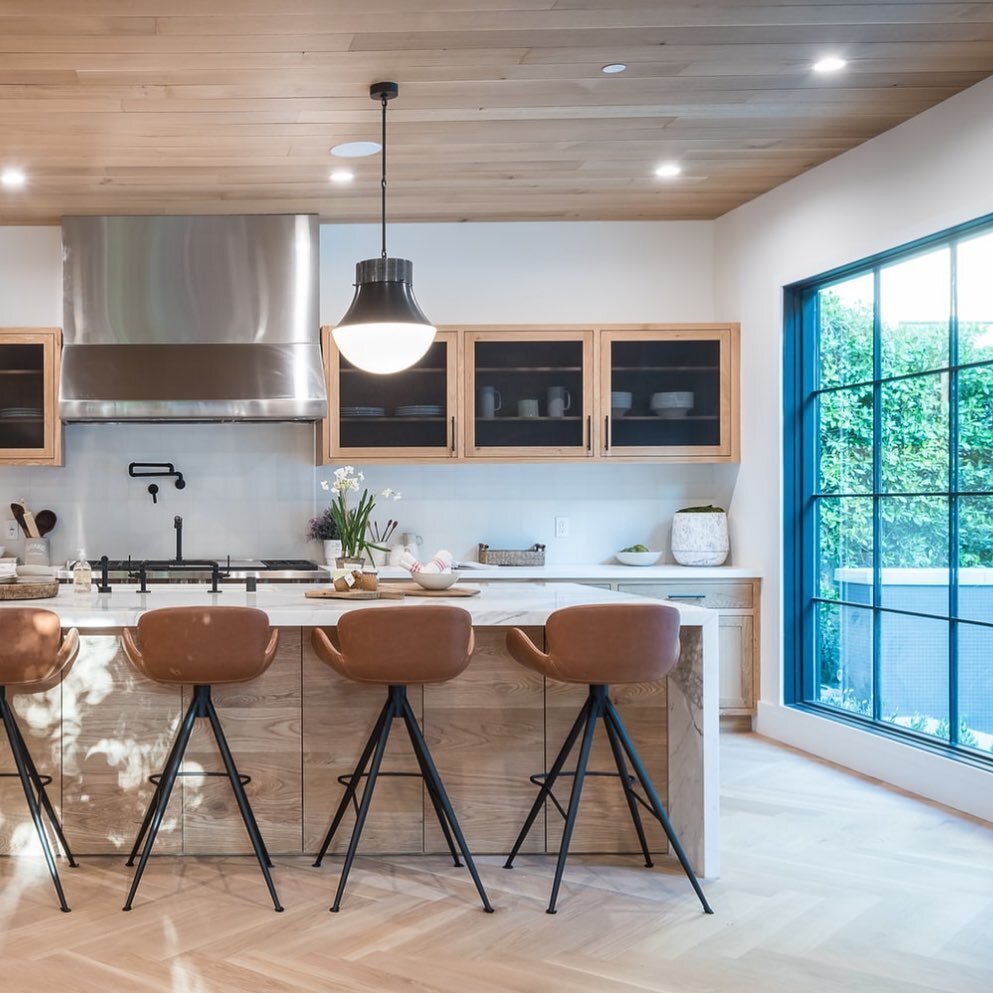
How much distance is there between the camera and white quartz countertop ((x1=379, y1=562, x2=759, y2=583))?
5.32 metres

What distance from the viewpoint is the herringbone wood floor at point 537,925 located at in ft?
8.46

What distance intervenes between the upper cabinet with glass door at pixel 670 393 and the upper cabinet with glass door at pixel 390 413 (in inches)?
30.9

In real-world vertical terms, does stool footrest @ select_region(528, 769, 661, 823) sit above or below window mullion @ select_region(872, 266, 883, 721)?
below

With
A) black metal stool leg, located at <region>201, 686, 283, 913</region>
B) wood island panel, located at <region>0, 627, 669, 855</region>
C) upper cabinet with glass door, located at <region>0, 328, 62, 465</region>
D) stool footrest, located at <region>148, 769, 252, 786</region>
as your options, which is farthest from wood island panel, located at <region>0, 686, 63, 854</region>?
upper cabinet with glass door, located at <region>0, 328, 62, 465</region>

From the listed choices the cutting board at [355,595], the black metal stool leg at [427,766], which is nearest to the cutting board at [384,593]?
the cutting board at [355,595]

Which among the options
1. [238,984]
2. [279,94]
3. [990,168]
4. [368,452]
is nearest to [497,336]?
[368,452]

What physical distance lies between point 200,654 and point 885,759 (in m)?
2.81

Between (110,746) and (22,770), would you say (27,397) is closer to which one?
(110,746)

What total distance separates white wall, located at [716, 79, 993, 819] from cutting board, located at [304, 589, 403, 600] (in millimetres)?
2145

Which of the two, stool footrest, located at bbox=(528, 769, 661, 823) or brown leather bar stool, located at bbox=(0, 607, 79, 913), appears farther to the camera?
stool footrest, located at bbox=(528, 769, 661, 823)

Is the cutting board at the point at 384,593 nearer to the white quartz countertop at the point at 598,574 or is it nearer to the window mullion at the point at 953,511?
the white quartz countertop at the point at 598,574

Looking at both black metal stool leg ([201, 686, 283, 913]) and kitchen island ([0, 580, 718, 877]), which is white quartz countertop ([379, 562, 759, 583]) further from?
black metal stool leg ([201, 686, 283, 913])

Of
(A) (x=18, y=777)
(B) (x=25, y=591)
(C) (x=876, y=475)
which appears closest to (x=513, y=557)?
(C) (x=876, y=475)

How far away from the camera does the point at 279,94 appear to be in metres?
3.86
